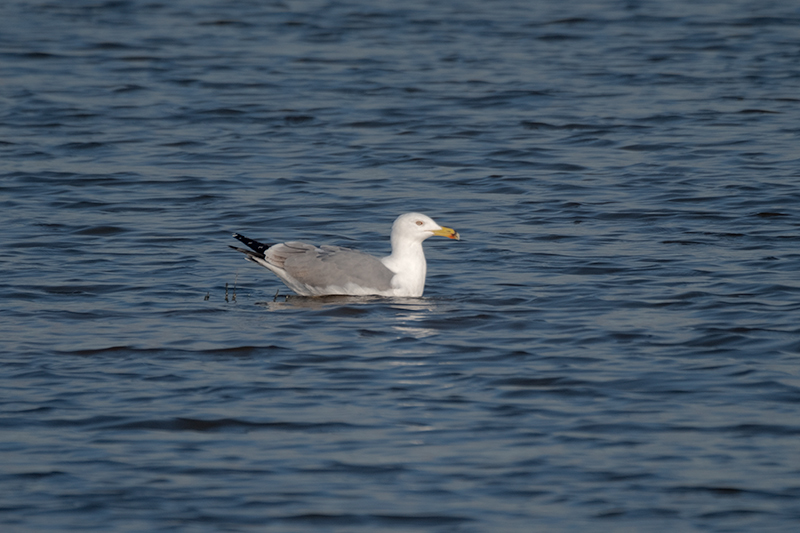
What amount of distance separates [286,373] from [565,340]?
2.03 metres

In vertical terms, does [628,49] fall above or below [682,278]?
above

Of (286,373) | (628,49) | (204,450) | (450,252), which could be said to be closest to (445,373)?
(286,373)

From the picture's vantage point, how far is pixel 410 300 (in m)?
10.1

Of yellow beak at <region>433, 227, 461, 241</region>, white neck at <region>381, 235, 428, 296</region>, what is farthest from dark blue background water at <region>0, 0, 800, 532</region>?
yellow beak at <region>433, 227, 461, 241</region>

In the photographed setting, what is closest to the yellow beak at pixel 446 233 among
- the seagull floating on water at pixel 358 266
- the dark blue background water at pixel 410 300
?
the seagull floating on water at pixel 358 266

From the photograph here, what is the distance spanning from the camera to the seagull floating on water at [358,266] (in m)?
10.0

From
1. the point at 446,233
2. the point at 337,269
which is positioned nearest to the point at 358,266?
the point at 337,269

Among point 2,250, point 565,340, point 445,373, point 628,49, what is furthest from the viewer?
point 628,49

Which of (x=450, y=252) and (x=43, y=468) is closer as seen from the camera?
(x=43, y=468)

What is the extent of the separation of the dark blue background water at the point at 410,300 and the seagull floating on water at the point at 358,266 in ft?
0.67

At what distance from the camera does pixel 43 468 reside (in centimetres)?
657

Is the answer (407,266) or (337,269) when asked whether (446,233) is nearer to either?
(407,266)

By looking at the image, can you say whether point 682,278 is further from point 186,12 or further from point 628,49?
point 186,12

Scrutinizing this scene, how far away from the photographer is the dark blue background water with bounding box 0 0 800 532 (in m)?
6.39
